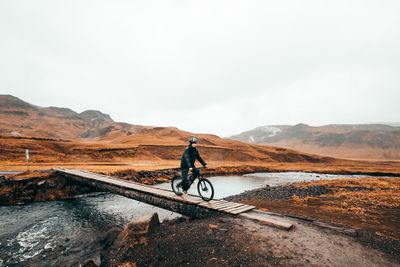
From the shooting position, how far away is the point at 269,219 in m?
7.48

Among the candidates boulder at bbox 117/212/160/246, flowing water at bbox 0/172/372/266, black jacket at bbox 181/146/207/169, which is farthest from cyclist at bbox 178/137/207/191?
flowing water at bbox 0/172/372/266

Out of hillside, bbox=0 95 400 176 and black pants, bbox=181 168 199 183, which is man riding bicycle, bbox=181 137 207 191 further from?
hillside, bbox=0 95 400 176

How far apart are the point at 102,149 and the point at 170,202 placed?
55971 millimetres

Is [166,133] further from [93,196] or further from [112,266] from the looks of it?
[112,266]

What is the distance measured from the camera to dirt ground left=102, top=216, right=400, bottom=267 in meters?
5.02

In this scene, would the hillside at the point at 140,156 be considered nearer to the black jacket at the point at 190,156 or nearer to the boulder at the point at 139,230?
the black jacket at the point at 190,156

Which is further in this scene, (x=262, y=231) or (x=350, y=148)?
(x=350, y=148)

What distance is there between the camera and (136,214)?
44.3ft

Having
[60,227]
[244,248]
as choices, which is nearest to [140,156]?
[60,227]

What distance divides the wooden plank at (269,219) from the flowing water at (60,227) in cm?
659

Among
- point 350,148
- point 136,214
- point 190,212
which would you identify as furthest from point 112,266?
point 350,148

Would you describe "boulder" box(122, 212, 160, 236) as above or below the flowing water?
above

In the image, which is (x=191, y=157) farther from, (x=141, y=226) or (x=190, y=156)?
(x=141, y=226)

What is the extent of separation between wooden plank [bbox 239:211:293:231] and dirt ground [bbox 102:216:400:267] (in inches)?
8.7
